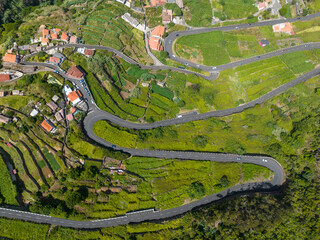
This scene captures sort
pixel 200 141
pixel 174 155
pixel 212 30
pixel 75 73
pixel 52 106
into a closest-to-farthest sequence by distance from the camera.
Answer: pixel 52 106
pixel 174 155
pixel 200 141
pixel 75 73
pixel 212 30

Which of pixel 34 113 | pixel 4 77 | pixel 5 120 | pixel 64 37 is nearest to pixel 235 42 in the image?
pixel 64 37

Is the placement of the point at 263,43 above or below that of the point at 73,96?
above

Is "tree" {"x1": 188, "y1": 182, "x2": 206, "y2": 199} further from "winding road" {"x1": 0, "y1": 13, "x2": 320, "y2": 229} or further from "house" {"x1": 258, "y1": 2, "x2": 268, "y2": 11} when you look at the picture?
"house" {"x1": 258, "y1": 2, "x2": 268, "y2": 11}

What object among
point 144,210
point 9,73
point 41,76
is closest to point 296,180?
point 144,210

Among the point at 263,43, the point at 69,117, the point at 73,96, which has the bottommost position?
the point at 69,117

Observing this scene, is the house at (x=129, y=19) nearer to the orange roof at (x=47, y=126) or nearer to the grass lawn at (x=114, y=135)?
the grass lawn at (x=114, y=135)

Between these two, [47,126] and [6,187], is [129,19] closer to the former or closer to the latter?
[47,126]

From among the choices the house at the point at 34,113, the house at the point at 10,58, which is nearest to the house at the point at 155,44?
the house at the point at 34,113
